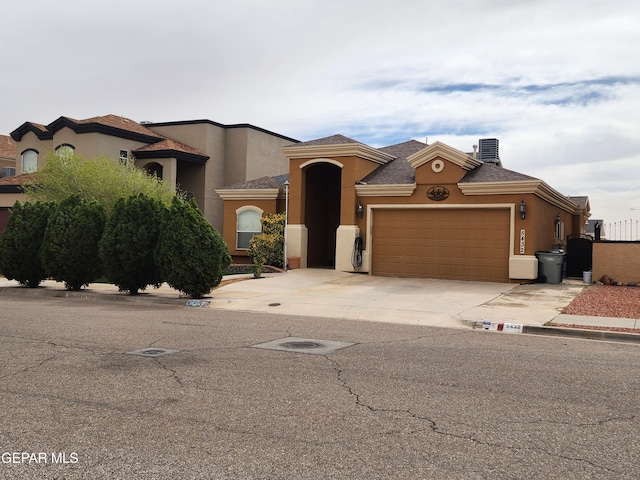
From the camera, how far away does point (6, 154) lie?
4622cm

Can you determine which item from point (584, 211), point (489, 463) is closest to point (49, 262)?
point (489, 463)

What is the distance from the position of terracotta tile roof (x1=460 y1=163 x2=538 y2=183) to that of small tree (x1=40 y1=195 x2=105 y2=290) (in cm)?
1261

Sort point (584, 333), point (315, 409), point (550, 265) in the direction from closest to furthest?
point (315, 409) → point (584, 333) → point (550, 265)

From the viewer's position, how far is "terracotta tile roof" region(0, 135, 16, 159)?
46.3 meters

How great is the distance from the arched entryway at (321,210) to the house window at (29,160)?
20783 millimetres

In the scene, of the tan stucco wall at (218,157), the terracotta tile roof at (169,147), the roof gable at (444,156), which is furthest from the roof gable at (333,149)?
the tan stucco wall at (218,157)

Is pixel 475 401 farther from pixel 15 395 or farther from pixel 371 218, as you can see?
pixel 371 218

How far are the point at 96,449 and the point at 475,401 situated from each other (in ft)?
12.4

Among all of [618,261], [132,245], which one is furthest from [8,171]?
[618,261]

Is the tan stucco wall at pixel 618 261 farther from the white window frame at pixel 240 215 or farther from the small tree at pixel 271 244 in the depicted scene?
the white window frame at pixel 240 215

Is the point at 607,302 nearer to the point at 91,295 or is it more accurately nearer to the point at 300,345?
the point at 300,345

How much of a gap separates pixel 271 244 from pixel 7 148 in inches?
1230

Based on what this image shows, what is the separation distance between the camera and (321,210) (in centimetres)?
2820

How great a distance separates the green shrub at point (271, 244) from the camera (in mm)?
25766
